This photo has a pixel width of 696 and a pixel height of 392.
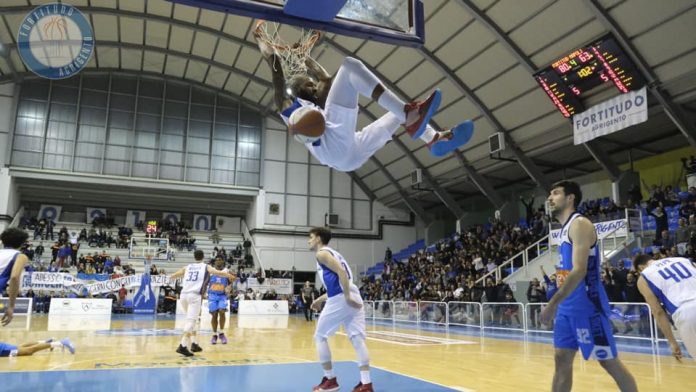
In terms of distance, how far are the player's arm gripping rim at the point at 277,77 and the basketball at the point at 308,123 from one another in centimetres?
77

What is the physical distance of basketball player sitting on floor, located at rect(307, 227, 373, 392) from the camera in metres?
5.55

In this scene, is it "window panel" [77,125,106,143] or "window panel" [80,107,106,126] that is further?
"window panel" [80,107,106,126]

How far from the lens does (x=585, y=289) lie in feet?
12.2

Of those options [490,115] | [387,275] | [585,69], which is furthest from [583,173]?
[387,275]

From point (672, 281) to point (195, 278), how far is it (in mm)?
7645

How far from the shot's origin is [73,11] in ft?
22.0

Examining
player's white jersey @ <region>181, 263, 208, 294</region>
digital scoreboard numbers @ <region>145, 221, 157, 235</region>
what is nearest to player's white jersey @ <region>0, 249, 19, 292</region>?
player's white jersey @ <region>181, 263, 208, 294</region>

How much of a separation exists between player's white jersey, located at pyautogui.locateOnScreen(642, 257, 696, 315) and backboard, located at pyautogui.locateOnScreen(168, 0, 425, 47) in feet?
11.5

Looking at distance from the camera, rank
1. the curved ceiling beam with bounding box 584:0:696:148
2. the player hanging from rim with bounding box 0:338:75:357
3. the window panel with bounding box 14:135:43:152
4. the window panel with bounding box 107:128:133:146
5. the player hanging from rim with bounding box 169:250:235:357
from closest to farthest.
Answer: the player hanging from rim with bounding box 0:338:75:357 < the player hanging from rim with bounding box 169:250:235:357 < the curved ceiling beam with bounding box 584:0:696:148 < the window panel with bounding box 14:135:43:152 < the window panel with bounding box 107:128:133:146

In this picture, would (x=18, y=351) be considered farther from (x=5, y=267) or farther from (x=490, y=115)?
(x=490, y=115)

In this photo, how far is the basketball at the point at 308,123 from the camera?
3.91 meters

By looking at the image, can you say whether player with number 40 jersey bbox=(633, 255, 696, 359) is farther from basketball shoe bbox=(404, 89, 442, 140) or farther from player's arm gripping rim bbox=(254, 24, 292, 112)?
player's arm gripping rim bbox=(254, 24, 292, 112)

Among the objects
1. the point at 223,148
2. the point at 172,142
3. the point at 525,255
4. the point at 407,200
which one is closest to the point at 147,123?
the point at 172,142

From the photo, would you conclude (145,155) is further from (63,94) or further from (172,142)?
(63,94)
